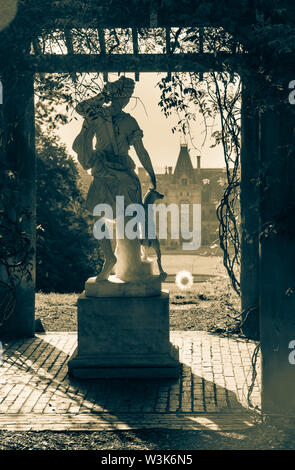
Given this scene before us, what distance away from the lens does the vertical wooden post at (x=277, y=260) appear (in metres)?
5.61

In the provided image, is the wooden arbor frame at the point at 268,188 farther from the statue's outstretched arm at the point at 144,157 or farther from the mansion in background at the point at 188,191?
the mansion in background at the point at 188,191

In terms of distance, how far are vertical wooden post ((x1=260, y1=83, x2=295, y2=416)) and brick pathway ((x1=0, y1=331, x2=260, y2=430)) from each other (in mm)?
469

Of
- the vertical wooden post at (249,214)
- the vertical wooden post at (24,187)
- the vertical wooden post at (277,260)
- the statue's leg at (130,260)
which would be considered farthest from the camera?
the vertical wooden post at (249,214)

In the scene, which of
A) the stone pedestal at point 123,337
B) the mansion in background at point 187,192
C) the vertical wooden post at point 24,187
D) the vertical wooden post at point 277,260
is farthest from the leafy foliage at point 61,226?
the mansion in background at point 187,192

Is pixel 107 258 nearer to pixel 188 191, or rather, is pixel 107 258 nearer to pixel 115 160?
pixel 115 160

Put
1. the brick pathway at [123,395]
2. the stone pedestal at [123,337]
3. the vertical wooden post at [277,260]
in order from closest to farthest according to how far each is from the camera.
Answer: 1. the vertical wooden post at [277,260]
2. the brick pathway at [123,395]
3. the stone pedestal at [123,337]

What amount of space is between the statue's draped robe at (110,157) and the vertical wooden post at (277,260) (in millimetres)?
2272

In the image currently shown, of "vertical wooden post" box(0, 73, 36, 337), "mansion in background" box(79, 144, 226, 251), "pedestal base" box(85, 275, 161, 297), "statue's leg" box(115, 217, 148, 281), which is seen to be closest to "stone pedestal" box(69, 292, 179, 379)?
"pedestal base" box(85, 275, 161, 297)

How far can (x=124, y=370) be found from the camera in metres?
7.40

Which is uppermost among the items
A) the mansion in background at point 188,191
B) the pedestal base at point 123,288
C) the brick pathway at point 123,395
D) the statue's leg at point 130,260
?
the mansion in background at point 188,191

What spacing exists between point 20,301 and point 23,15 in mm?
4510

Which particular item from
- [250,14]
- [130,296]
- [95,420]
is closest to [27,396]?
[95,420]

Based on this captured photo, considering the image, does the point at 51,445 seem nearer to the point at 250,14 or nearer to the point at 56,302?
the point at 250,14

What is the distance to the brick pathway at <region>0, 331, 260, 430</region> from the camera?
599 cm
